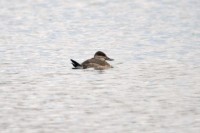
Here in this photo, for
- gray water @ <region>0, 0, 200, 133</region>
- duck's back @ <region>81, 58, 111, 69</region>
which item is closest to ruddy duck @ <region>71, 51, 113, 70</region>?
duck's back @ <region>81, 58, 111, 69</region>

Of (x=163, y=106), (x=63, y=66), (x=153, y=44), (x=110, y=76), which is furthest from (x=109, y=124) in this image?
(x=153, y=44)

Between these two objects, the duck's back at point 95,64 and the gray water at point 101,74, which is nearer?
the gray water at point 101,74

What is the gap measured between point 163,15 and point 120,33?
30.6 ft

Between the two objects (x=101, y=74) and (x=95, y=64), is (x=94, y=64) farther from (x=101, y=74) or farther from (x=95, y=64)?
(x=101, y=74)

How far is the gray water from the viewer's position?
66.0ft

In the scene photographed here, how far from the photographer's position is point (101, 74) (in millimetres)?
27656

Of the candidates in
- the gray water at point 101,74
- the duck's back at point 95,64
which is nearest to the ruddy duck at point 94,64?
the duck's back at point 95,64

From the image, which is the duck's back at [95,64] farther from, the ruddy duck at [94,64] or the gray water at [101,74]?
the gray water at [101,74]

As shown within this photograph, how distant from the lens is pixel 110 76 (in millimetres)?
27250

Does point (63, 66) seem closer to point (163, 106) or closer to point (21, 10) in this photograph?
point (163, 106)

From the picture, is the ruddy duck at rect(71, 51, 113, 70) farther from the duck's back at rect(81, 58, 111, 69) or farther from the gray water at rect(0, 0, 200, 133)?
the gray water at rect(0, 0, 200, 133)

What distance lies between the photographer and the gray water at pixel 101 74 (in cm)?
2011

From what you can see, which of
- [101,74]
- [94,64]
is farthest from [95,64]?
[101,74]

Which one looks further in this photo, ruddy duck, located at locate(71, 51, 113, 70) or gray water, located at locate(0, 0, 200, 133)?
ruddy duck, located at locate(71, 51, 113, 70)
